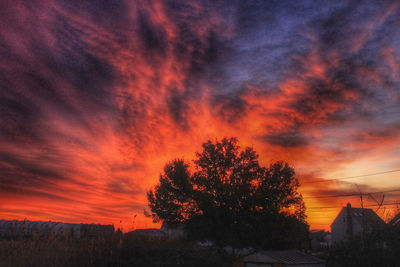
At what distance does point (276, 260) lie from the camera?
31.4 meters

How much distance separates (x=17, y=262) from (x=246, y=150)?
37.3 meters

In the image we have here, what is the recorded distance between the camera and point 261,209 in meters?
43.1

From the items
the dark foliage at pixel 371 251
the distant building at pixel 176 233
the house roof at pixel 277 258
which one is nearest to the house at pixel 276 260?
the house roof at pixel 277 258

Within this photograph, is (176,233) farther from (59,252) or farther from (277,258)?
(59,252)

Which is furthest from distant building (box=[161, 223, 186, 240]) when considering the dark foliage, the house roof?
the dark foliage

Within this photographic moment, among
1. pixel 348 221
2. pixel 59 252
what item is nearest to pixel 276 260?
pixel 59 252

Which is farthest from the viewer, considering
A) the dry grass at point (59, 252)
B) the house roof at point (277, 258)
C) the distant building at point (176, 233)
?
the house roof at point (277, 258)

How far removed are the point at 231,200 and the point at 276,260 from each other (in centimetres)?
1232

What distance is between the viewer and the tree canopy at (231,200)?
137 ft

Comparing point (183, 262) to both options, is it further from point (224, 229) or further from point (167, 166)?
point (167, 166)

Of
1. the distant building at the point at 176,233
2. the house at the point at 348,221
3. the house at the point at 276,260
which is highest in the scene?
the house at the point at 348,221

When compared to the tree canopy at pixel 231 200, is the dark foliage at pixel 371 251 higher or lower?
lower

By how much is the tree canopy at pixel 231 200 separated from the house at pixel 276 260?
7.21 metres

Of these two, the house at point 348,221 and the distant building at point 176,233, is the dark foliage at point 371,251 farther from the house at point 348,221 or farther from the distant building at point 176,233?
the house at point 348,221
